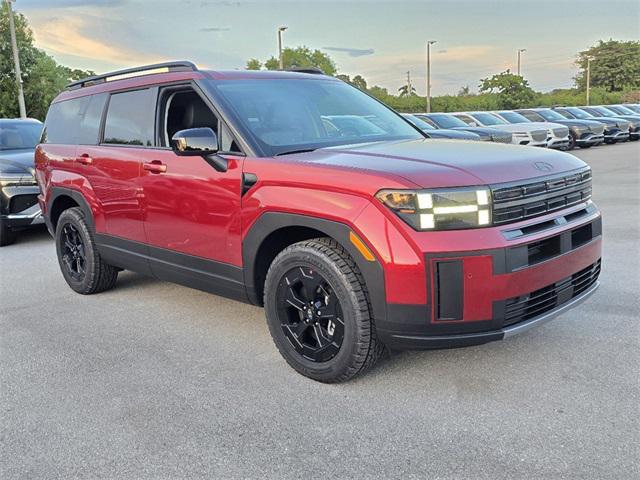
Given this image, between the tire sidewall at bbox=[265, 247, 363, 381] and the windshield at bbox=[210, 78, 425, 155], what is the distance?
→ 747 millimetres

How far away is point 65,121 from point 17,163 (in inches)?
109

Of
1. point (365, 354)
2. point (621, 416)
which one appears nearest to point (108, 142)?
point (365, 354)

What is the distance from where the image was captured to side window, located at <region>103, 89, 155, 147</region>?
15.6 feet

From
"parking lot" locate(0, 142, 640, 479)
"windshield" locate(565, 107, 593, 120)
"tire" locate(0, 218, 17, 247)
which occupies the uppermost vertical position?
"windshield" locate(565, 107, 593, 120)

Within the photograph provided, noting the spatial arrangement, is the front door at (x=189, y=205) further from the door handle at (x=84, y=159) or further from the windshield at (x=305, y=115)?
the door handle at (x=84, y=159)

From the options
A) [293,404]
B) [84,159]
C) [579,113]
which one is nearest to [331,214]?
[293,404]

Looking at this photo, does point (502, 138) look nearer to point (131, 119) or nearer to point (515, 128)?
point (515, 128)

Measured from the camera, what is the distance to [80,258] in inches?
227

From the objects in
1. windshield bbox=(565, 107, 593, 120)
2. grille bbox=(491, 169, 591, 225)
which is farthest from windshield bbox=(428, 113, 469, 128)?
grille bbox=(491, 169, 591, 225)

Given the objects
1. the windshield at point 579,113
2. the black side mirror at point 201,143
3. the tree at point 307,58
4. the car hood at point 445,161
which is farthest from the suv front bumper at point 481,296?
the tree at point 307,58

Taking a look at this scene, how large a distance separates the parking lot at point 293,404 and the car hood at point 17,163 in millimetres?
3765

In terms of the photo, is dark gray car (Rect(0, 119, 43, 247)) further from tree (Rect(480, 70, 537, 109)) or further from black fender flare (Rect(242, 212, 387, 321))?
tree (Rect(480, 70, 537, 109))

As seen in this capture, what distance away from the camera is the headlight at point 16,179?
7969mm

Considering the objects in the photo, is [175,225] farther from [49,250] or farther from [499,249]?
[49,250]
